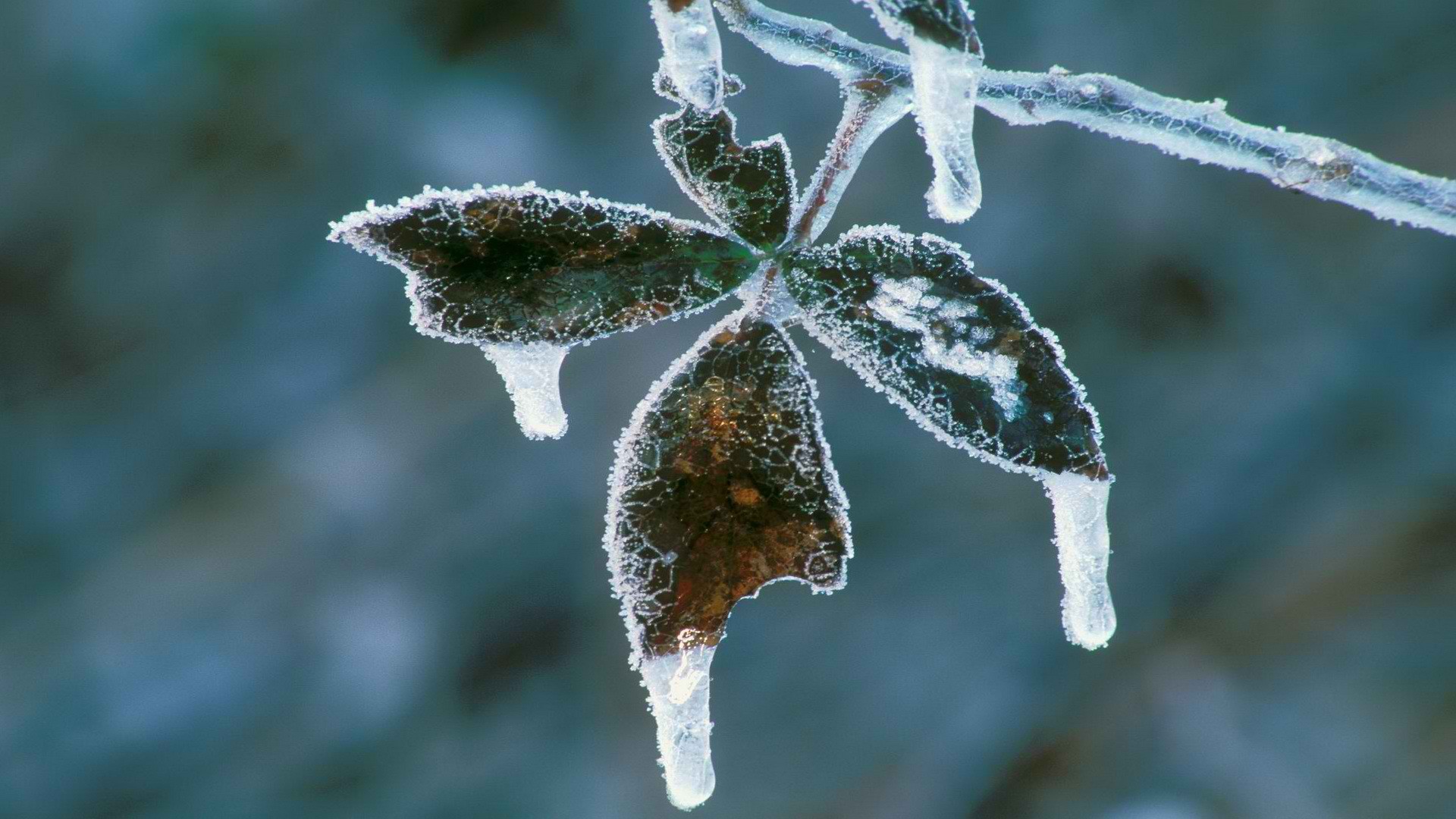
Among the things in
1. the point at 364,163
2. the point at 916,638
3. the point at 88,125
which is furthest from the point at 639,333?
the point at 88,125

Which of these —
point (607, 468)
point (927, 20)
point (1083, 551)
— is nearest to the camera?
point (927, 20)

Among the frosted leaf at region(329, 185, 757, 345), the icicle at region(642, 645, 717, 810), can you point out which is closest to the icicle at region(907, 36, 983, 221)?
the frosted leaf at region(329, 185, 757, 345)

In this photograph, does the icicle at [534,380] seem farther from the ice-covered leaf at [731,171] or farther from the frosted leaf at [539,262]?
the ice-covered leaf at [731,171]

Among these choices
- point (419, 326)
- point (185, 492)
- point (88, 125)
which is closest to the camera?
point (419, 326)

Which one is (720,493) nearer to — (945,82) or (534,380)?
(534,380)

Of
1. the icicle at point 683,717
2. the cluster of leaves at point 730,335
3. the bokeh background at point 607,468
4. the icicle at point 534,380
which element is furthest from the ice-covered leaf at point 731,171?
the bokeh background at point 607,468

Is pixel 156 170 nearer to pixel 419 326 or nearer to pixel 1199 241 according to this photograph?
pixel 419 326

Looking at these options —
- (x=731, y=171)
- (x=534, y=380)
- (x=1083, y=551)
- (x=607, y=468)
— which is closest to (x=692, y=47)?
(x=731, y=171)
